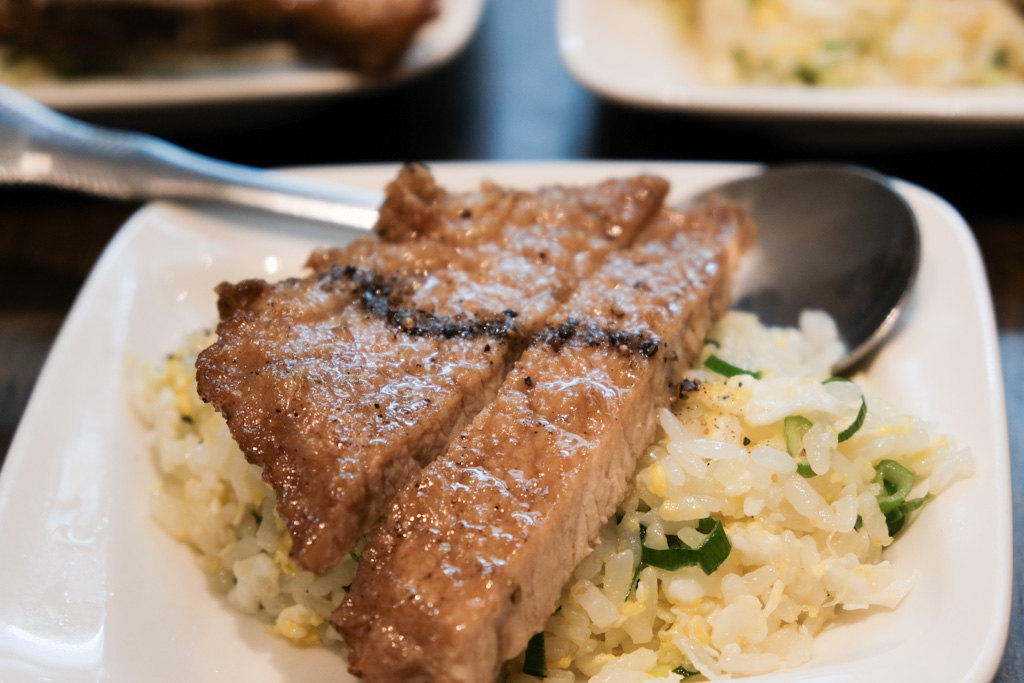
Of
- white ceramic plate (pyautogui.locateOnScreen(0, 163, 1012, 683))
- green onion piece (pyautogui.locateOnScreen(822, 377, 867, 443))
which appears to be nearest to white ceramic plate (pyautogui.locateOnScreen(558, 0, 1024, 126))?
white ceramic plate (pyautogui.locateOnScreen(0, 163, 1012, 683))

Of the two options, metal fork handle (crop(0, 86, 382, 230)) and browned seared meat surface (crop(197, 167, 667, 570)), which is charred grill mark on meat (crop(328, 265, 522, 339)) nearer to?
browned seared meat surface (crop(197, 167, 667, 570))

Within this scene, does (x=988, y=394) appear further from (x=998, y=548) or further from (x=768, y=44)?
(x=768, y=44)

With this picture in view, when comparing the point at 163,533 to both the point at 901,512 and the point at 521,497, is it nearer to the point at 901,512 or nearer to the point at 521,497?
the point at 521,497

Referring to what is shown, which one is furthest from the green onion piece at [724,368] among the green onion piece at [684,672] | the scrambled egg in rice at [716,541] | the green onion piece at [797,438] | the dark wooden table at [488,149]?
the dark wooden table at [488,149]

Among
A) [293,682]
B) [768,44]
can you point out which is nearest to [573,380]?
[293,682]

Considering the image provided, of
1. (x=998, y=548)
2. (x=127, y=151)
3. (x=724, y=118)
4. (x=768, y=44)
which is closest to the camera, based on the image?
(x=998, y=548)

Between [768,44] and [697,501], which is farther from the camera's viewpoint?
[768,44]

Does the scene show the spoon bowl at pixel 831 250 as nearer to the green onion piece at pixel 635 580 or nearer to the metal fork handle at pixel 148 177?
the green onion piece at pixel 635 580
